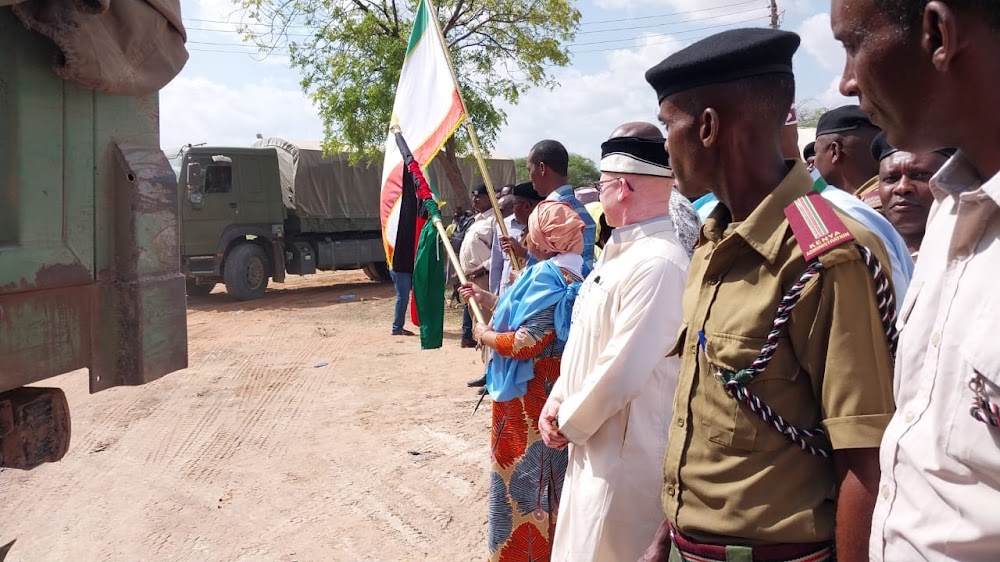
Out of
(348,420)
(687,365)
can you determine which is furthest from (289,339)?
(687,365)

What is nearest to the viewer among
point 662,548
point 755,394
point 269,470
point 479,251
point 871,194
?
point 755,394

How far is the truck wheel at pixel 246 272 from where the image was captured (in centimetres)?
1434

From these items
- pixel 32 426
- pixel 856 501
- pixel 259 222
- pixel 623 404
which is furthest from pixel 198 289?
pixel 856 501

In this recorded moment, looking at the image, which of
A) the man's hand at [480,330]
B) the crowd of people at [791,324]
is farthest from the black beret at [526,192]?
the crowd of people at [791,324]

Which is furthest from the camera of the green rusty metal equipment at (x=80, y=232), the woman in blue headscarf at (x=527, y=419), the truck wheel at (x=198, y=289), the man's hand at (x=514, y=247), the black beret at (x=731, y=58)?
the truck wheel at (x=198, y=289)

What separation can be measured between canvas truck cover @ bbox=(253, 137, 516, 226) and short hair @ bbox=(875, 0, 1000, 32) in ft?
48.4

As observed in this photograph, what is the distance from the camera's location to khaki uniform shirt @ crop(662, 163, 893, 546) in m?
1.34

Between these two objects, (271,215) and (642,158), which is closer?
(642,158)

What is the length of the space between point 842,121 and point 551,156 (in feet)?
5.67

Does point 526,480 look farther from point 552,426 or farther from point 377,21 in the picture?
point 377,21

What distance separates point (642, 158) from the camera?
8.07 ft

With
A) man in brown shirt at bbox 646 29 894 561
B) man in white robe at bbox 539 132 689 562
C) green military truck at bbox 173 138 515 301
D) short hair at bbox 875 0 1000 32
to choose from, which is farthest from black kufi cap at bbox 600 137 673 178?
green military truck at bbox 173 138 515 301

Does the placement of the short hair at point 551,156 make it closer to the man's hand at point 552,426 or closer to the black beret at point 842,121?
the black beret at point 842,121

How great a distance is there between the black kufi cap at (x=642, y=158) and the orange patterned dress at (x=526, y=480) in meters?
1.08
